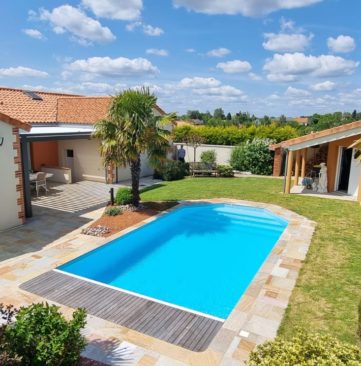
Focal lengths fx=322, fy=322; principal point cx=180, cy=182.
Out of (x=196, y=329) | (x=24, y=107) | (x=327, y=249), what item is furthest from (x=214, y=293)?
(x=24, y=107)

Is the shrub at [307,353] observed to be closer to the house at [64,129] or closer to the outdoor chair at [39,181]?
the outdoor chair at [39,181]

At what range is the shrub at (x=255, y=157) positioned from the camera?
1174 inches

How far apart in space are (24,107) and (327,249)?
2376 centimetres

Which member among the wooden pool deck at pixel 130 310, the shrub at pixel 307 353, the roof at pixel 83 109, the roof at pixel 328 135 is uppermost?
the roof at pixel 83 109

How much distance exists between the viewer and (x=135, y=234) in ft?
47.5

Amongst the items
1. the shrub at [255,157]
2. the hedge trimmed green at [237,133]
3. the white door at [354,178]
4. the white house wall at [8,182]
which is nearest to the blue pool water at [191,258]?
the white house wall at [8,182]

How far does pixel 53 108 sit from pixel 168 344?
83.9ft

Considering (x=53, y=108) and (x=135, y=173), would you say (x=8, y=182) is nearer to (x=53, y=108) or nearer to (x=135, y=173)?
(x=135, y=173)

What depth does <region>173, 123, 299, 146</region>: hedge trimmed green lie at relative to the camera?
3195 cm

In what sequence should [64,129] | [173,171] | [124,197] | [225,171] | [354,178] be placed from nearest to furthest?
[124,197]
[354,178]
[64,129]
[173,171]
[225,171]

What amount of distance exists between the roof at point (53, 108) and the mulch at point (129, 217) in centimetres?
990

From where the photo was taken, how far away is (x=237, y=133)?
34.6 m

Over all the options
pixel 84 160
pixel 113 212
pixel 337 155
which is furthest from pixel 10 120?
pixel 337 155

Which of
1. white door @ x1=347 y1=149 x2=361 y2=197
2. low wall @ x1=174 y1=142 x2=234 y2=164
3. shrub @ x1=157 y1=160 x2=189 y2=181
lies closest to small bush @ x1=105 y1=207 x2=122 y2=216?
shrub @ x1=157 y1=160 x2=189 y2=181
